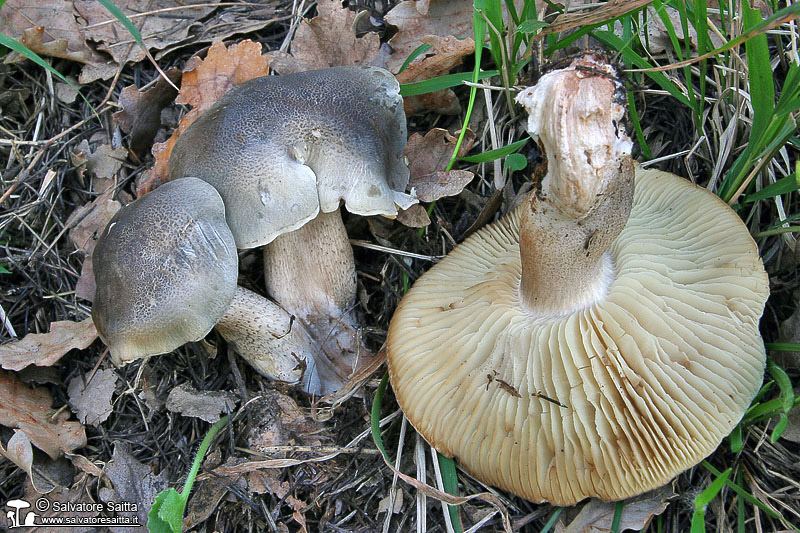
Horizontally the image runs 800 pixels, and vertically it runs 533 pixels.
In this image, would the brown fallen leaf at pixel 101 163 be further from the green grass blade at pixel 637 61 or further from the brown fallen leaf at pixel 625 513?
the brown fallen leaf at pixel 625 513

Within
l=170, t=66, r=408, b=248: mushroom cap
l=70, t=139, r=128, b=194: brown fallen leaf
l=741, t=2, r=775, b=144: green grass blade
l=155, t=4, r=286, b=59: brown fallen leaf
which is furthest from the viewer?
l=155, t=4, r=286, b=59: brown fallen leaf

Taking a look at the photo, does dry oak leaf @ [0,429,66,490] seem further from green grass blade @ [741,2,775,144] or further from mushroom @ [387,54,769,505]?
green grass blade @ [741,2,775,144]

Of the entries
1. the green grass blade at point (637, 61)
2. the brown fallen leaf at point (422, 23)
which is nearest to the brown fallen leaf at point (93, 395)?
the brown fallen leaf at point (422, 23)

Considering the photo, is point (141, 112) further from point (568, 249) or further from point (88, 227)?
point (568, 249)

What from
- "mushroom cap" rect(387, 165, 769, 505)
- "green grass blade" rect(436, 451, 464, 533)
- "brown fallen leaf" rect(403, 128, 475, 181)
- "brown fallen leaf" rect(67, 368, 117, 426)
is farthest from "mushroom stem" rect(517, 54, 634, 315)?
"brown fallen leaf" rect(67, 368, 117, 426)

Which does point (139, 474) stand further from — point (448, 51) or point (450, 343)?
point (448, 51)
